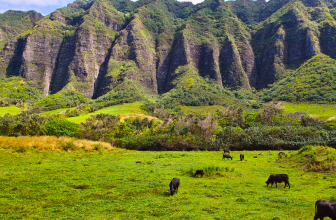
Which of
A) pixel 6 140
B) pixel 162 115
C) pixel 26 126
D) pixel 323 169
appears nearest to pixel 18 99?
pixel 162 115

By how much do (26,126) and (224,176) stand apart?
2328 inches

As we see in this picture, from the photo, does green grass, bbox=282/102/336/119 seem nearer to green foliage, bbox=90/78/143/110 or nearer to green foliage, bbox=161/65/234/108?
green foliage, bbox=161/65/234/108

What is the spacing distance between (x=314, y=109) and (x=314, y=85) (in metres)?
30.3

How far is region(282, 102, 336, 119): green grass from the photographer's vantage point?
109 metres

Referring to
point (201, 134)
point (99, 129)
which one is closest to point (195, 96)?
point (201, 134)

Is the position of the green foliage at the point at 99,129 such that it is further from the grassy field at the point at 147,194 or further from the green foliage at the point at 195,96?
the green foliage at the point at 195,96

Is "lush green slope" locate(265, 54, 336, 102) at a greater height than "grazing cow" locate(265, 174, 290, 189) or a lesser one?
greater

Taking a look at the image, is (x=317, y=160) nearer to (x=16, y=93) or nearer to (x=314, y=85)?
(x=314, y=85)

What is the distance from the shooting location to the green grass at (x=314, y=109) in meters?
109

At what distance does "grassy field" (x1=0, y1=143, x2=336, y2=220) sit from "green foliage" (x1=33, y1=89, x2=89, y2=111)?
149216 mm

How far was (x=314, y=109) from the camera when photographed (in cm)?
11950

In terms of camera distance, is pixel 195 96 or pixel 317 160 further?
pixel 195 96

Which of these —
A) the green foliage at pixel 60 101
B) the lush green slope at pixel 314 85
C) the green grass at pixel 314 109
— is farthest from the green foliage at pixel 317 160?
the green foliage at pixel 60 101

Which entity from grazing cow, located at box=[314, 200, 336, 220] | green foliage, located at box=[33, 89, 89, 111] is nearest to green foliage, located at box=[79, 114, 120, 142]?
grazing cow, located at box=[314, 200, 336, 220]
